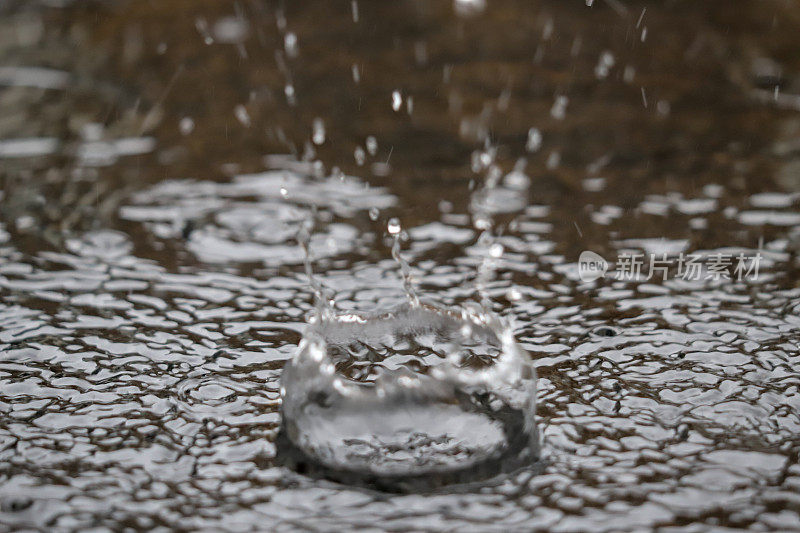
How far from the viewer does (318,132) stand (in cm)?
335

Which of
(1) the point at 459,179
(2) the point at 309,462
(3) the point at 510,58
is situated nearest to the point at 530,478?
(2) the point at 309,462

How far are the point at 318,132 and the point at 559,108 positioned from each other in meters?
0.88

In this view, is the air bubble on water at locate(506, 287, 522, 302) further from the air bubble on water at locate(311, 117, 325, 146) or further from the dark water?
the air bubble on water at locate(311, 117, 325, 146)

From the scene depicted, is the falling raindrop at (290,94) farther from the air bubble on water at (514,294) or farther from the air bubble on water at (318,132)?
the air bubble on water at (514,294)

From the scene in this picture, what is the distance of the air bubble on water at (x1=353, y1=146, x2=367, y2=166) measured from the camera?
314 centimetres

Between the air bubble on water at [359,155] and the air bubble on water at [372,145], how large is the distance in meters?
0.03

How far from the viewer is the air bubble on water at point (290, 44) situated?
4053mm

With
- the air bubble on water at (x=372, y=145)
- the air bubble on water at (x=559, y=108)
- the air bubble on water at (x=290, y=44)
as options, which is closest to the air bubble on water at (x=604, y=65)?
the air bubble on water at (x=559, y=108)

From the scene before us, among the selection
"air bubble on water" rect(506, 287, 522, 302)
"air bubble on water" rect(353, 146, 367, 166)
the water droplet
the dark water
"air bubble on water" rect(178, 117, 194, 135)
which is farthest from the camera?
"air bubble on water" rect(178, 117, 194, 135)

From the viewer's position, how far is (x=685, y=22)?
4.31 meters

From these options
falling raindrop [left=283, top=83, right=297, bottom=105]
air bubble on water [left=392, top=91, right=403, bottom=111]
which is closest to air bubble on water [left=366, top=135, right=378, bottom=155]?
air bubble on water [left=392, top=91, right=403, bottom=111]

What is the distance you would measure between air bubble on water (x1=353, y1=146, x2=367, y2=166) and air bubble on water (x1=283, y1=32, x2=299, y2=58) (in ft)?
3.23

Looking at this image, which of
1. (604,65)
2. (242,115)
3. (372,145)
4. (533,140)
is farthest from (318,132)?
(604,65)

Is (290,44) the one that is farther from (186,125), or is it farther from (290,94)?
(186,125)
